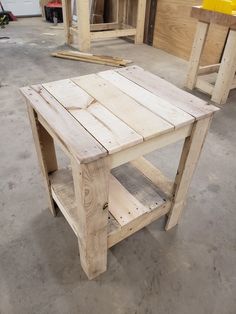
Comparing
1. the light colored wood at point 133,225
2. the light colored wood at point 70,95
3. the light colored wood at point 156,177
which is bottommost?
the light colored wood at point 133,225

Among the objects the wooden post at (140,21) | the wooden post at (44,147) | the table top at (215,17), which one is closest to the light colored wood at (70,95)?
the wooden post at (44,147)

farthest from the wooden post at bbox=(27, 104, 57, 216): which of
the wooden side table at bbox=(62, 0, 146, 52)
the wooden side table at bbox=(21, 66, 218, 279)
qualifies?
the wooden side table at bbox=(62, 0, 146, 52)

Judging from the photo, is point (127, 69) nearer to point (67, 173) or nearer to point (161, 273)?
point (67, 173)

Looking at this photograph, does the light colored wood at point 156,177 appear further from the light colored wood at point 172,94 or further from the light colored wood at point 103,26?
the light colored wood at point 103,26

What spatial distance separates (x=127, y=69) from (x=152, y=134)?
51cm

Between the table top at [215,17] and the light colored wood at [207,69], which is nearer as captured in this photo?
the table top at [215,17]

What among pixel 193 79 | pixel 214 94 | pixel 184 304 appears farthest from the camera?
pixel 193 79

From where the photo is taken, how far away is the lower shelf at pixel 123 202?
0.93m

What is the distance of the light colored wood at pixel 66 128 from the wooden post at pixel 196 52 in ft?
5.82

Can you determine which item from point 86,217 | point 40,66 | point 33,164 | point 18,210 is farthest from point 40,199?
point 40,66

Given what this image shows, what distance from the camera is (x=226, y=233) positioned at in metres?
1.20

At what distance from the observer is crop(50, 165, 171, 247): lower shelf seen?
93 centimetres

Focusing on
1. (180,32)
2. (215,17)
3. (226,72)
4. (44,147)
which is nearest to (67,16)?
(180,32)

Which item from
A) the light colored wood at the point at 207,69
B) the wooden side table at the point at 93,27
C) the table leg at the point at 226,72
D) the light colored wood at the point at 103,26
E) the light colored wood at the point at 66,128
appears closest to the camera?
the light colored wood at the point at 66,128
